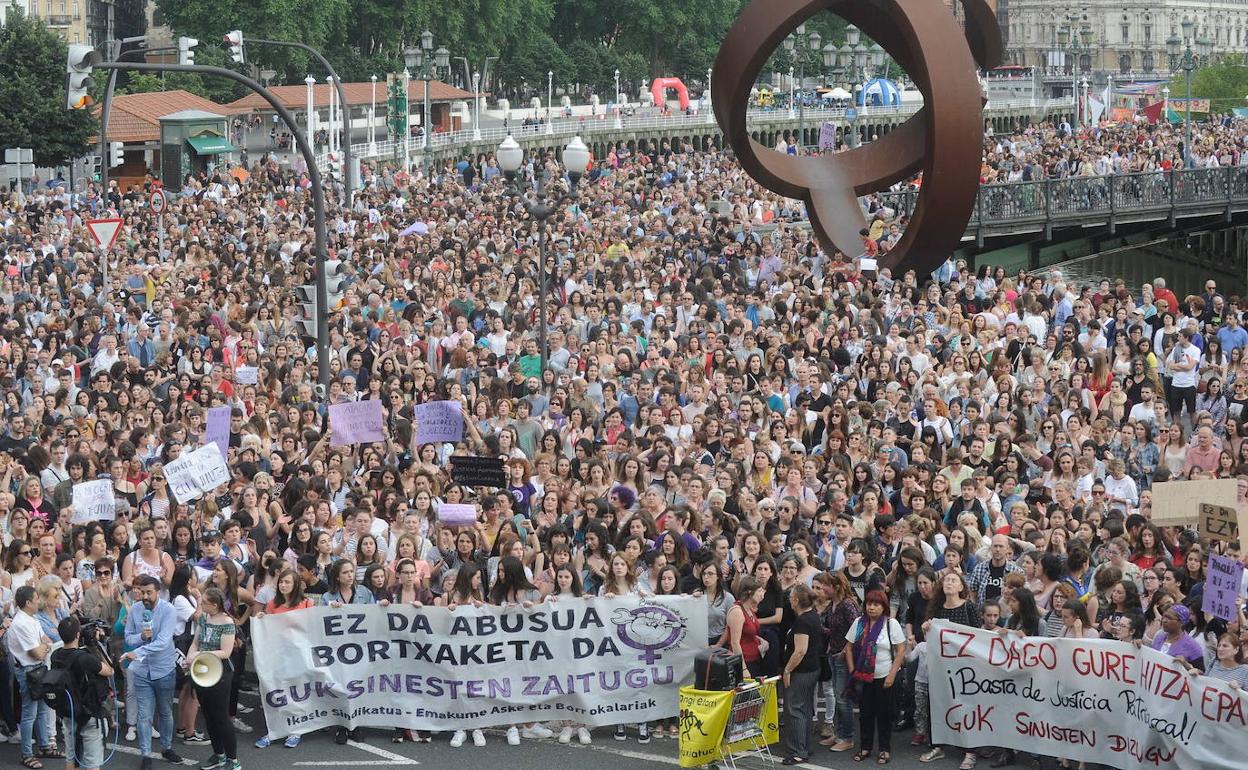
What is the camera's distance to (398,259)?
29.5 metres

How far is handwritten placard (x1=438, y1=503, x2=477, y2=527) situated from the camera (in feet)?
47.7

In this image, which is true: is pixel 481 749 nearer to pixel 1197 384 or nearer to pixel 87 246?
pixel 1197 384

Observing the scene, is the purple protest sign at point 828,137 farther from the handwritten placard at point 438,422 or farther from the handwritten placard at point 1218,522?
the handwritten placard at point 1218,522

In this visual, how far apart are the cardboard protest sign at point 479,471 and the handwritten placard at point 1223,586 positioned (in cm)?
596

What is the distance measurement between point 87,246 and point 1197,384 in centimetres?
1826

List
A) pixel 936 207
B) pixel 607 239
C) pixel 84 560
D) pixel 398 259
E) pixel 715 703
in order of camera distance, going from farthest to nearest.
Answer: pixel 607 239, pixel 398 259, pixel 936 207, pixel 84 560, pixel 715 703

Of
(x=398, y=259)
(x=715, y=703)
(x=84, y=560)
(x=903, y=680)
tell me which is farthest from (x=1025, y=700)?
(x=398, y=259)

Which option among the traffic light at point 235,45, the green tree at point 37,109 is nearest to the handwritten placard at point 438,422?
the traffic light at point 235,45

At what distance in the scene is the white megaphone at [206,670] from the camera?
12430 millimetres

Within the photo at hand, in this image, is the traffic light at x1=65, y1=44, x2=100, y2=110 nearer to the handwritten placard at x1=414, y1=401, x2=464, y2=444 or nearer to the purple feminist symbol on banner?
the handwritten placard at x1=414, y1=401, x2=464, y2=444

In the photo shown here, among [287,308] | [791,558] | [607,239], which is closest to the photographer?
[791,558]

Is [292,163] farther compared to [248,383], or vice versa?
[292,163]

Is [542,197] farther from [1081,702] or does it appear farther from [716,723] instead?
[1081,702]

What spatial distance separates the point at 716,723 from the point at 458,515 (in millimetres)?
3132
